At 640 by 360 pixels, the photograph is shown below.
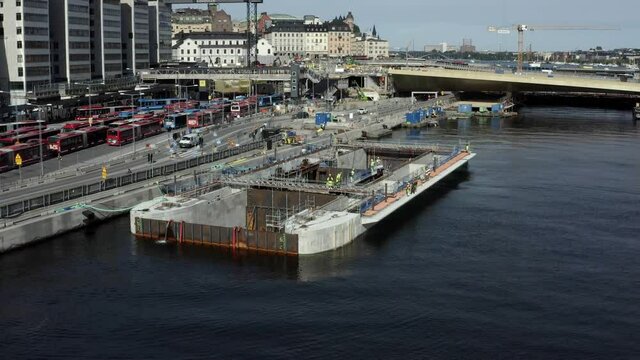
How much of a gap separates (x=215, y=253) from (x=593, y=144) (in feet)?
172

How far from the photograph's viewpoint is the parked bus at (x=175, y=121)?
2938 inches

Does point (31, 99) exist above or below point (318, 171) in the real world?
Answer: above

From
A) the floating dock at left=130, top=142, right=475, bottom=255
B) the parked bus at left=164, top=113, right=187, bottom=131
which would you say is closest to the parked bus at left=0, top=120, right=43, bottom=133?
the parked bus at left=164, top=113, right=187, bottom=131

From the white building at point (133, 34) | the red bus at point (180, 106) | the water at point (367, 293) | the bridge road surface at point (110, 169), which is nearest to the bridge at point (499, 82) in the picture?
the white building at point (133, 34)

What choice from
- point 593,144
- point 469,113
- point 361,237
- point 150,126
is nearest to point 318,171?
point 361,237

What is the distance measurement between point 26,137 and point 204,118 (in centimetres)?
Result: 2374

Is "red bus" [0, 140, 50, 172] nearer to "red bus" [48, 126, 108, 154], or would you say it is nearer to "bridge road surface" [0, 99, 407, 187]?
"bridge road surface" [0, 99, 407, 187]

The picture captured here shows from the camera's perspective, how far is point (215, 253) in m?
37.1

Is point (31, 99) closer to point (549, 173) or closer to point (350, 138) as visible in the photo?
point (350, 138)

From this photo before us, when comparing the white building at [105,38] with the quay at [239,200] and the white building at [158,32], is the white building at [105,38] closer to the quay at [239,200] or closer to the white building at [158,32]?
the white building at [158,32]

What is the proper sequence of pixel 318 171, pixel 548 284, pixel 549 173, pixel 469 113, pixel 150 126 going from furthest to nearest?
pixel 469 113 < pixel 150 126 < pixel 549 173 < pixel 318 171 < pixel 548 284

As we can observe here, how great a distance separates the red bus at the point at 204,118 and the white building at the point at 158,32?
44835 millimetres

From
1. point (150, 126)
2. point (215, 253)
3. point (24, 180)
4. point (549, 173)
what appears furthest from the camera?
point (150, 126)

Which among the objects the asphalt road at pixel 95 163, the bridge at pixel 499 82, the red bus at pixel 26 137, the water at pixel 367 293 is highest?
the bridge at pixel 499 82
